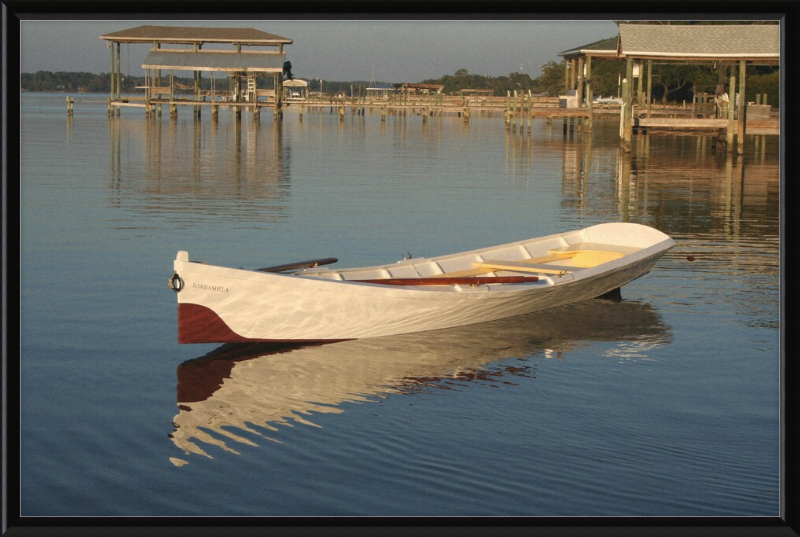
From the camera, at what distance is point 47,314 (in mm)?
11992

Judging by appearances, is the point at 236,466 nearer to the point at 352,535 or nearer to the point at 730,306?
the point at 352,535

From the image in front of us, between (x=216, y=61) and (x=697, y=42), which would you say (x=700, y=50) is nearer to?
(x=697, y=42)

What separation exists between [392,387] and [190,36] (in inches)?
1859

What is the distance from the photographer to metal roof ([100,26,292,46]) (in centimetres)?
5219

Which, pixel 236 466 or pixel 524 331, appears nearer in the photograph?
pixel 236 466

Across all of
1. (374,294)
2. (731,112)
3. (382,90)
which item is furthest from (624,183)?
(382,90)

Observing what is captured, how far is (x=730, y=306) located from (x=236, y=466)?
7673mm

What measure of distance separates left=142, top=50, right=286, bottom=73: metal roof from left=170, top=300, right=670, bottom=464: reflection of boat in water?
1685 inches

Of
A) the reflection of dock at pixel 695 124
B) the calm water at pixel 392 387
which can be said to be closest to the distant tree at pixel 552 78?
the reflection of dock at pixel 695 124

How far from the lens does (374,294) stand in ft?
34.9

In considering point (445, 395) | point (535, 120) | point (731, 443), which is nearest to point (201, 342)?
point (445, 395)

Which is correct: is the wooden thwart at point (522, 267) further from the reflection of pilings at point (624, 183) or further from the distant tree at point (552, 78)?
the distant tree at point (552, 78)

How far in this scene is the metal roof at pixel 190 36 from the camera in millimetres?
52188

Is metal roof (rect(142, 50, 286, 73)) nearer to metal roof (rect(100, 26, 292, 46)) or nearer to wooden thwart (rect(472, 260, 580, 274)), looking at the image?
metal roof (rect(100, 26, 292, 46))
